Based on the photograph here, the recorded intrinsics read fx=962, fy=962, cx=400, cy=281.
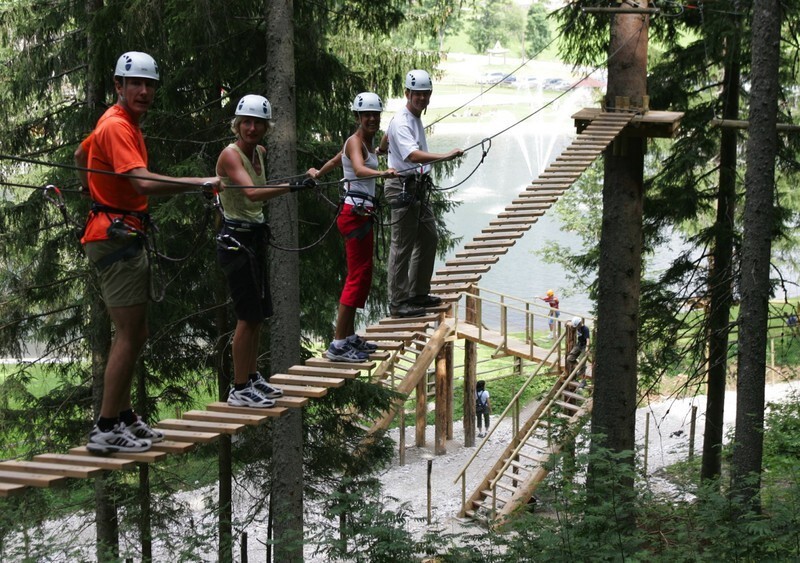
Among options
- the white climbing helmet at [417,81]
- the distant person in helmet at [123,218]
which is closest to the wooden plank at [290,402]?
the distant person in helmet at [123,218]

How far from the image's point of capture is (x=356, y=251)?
5.66 m

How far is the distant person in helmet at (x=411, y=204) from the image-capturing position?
5555mm

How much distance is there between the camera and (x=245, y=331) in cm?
505

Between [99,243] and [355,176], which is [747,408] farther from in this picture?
[99,243]

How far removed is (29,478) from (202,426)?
867 millimetres

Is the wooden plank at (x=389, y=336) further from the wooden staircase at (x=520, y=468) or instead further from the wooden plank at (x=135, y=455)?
the wooden staircase at (x=520, y=468)

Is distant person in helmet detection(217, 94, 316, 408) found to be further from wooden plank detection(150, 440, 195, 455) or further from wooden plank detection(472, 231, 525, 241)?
wooden plank detection(472, 231, 525, 241)

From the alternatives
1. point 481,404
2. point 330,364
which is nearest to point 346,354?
point 330,364

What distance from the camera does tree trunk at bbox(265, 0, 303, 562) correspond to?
7867mm

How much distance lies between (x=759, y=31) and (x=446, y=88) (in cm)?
4696

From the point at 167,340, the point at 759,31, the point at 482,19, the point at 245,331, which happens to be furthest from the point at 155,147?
the point at 482,19

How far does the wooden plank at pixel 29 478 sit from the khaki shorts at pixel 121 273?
809 mm

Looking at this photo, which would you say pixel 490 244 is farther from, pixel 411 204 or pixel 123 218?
pixel 123 218

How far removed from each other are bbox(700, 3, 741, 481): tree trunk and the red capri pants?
5.48m
